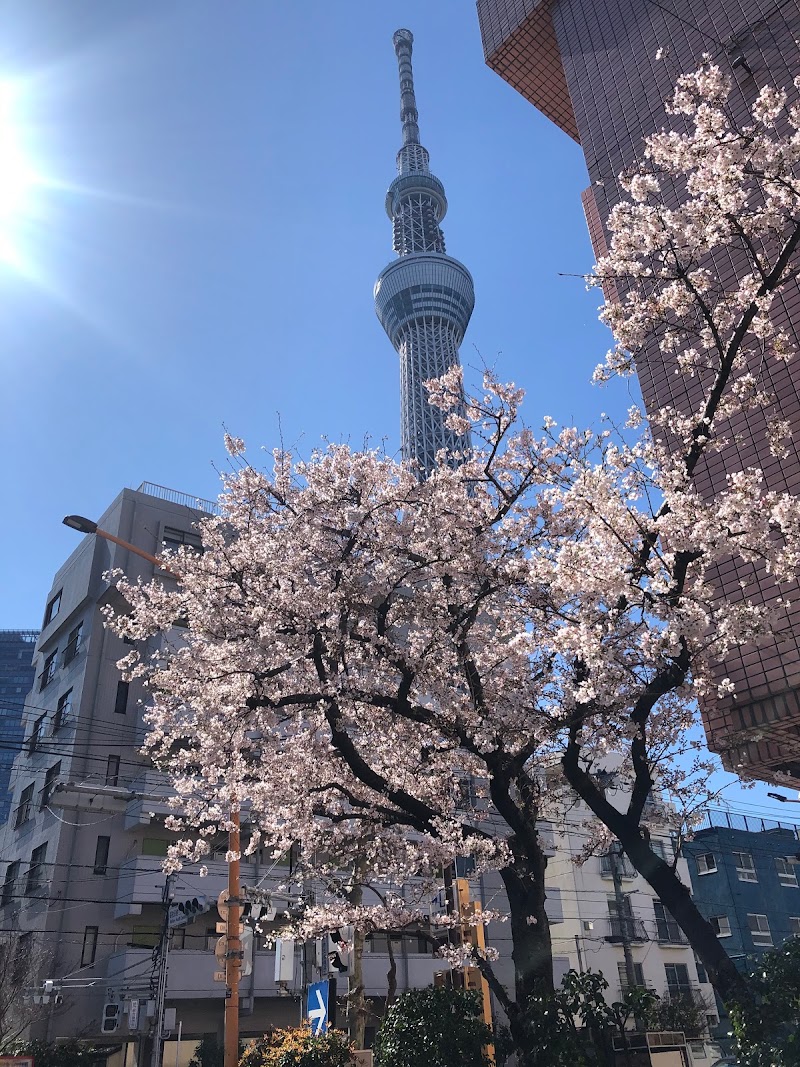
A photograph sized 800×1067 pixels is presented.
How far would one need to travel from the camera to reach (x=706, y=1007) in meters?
40.5

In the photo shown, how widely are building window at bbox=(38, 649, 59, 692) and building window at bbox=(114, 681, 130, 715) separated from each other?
6.08m

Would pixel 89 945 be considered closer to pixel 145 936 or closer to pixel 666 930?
pixel 145 936

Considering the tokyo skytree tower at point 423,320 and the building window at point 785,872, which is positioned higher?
the tokyo skytree tower at point 423,320

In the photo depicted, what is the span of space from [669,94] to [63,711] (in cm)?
3358

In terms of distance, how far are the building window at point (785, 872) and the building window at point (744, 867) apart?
6.58 feet

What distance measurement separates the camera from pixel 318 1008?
12414 millimetres

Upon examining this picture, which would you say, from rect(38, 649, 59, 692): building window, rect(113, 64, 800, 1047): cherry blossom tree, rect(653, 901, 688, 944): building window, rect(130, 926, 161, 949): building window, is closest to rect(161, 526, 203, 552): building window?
rect(38, 649, 59, 692): building window

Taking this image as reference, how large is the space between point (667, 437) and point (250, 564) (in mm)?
6906

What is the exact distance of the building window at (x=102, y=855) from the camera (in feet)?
104

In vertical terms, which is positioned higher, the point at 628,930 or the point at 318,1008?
the point at 628,930

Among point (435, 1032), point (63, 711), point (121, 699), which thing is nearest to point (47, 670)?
point (63, 711)

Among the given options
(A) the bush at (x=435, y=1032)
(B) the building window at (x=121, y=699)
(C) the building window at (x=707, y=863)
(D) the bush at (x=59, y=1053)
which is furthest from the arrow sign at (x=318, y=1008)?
(C) the building window at (x=707, y=863)

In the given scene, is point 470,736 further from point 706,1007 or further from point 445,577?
point 706,1007

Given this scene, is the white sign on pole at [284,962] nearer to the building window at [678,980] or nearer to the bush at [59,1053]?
the bush at [59,1053]
